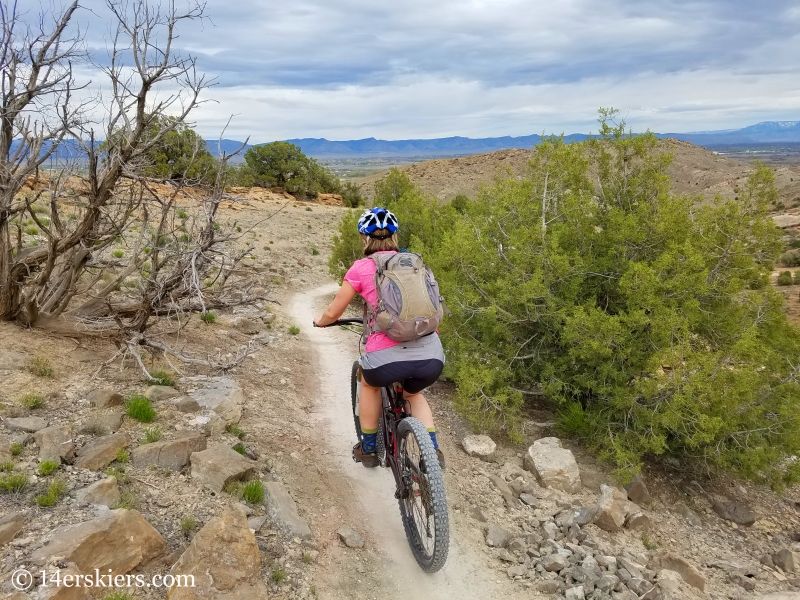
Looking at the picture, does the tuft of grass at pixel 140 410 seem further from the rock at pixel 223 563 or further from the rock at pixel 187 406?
the rock at pixel 223 563

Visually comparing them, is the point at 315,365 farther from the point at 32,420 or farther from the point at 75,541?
the point at 75,541

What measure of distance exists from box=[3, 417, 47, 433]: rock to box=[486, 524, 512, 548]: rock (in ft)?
14.0

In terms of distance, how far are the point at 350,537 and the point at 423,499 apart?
3.14 feet

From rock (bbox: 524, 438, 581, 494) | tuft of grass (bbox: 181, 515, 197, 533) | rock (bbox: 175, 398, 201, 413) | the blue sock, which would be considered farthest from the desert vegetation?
tuft of grass (bbox: 181, 515, 197, 533)

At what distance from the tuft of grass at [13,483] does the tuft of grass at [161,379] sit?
2.35 metres

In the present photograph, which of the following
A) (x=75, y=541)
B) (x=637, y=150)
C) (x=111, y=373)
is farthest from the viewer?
(x=637, y=150)

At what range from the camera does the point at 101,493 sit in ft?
13.9

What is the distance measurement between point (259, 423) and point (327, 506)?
5.96 ft

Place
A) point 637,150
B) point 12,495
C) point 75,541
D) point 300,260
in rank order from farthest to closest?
point 300,260, point 637,150, point 12,495, point 75,541

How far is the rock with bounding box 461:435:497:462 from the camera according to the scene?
6582 mm

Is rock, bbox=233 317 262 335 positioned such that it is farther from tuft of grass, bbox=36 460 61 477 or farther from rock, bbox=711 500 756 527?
rock, bbox=711 500 756 527

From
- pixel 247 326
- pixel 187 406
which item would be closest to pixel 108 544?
pixel 187 406

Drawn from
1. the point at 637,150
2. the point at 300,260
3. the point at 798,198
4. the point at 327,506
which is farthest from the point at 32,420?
the point at 798,198

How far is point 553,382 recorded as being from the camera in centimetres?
696
